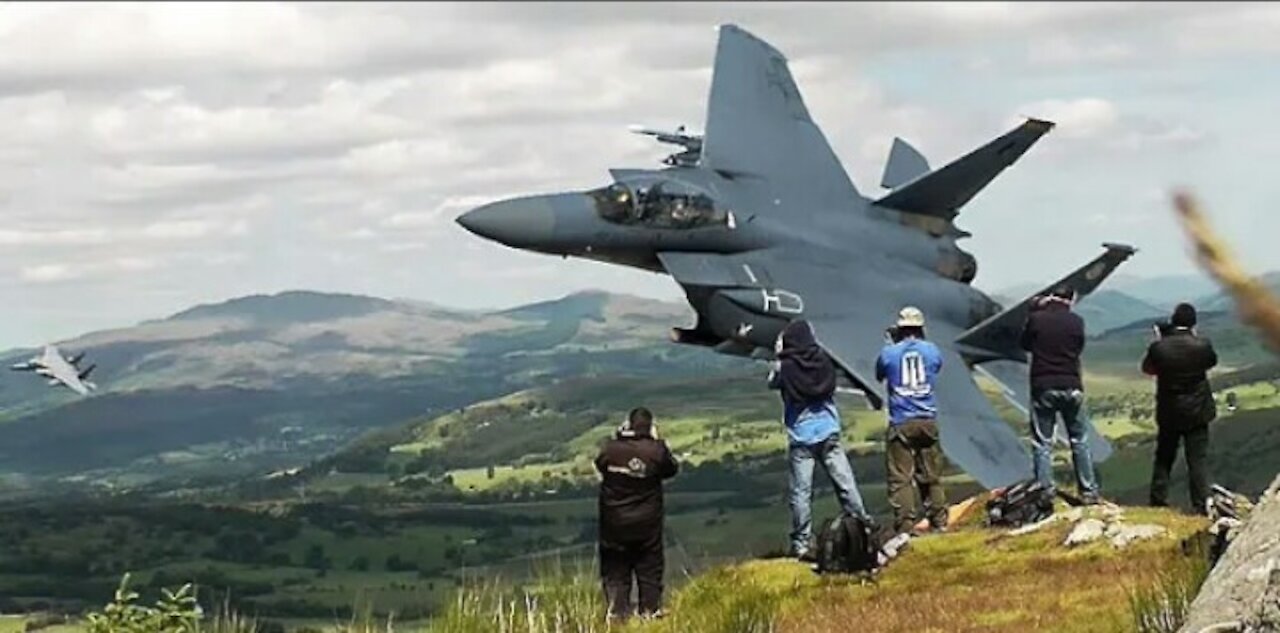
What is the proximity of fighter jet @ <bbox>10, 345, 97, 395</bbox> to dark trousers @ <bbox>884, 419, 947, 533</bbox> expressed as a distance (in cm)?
9719

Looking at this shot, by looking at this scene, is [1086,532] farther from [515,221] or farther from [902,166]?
[902,166]

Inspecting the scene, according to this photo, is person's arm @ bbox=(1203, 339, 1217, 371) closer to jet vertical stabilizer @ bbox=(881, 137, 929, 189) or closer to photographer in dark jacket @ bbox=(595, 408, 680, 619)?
photographer in dark jacket @ bbox=(595, 408, 680, 619)

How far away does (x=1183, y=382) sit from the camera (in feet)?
65.4

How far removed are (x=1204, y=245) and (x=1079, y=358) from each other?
59.4ft

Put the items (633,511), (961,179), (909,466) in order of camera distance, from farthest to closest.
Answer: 1. (961,179)
2. (909,466)
3. (633,511)

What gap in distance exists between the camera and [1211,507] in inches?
621

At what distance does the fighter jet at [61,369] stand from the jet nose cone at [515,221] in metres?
86.4

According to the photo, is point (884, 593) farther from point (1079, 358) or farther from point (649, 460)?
point (1079, 358)

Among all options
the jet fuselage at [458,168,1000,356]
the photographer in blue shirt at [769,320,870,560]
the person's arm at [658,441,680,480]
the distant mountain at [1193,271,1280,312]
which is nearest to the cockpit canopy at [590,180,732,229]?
the jet fuselage at [458,168,1000,356]

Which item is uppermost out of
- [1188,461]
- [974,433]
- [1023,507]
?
[1188,461]

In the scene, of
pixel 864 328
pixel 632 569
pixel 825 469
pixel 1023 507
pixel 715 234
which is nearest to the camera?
pixel 632 569

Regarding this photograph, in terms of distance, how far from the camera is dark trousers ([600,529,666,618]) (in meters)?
17.8

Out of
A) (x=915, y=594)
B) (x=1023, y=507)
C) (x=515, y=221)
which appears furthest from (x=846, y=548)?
(x=515, y=221)

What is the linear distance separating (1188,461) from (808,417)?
225 inches
